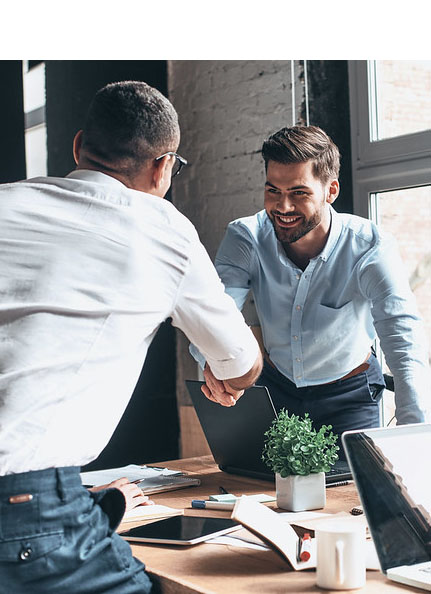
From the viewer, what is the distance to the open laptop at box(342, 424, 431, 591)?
4.18ft

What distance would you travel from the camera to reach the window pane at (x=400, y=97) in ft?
11.2

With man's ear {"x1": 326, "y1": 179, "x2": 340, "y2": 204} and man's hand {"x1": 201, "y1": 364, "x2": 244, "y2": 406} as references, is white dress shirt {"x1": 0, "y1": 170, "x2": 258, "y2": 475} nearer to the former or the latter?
man's hand {"x1": 201, "y1": 364, "x2": 244, "y2": 406}

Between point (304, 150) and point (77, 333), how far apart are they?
4.90ft

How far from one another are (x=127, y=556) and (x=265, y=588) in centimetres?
23

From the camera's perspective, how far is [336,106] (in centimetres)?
365

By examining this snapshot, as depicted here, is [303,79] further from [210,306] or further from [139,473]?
[210,306]

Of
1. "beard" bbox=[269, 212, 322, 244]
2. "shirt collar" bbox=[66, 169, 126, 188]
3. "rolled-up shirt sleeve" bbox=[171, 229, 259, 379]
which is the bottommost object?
"rolled-up shirt sleeve" bbox=[171, 229, 259, 379]

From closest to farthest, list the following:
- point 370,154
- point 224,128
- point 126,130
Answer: point 126,130, point 370,154, point 224,128

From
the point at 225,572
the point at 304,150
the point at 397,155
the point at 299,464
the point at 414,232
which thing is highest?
the point at 397,155

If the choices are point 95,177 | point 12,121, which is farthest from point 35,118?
point 95,177

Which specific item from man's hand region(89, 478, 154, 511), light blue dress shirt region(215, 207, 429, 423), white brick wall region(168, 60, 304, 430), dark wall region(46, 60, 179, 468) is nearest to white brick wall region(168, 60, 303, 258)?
white brick wall region(168, 60, 304, 430)

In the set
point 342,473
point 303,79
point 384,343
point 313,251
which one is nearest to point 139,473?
point 342,473

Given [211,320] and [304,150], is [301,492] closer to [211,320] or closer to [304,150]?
[211,320]
